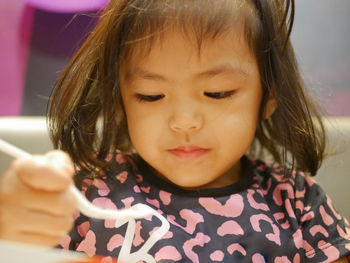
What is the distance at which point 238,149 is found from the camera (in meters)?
0.71

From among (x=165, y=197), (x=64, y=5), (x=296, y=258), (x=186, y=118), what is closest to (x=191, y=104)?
(x=186, y=118)

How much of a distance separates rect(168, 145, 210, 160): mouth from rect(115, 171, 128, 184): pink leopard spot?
0.09 meters

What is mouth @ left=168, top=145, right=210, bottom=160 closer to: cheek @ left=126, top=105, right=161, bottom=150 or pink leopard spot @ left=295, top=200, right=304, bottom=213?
cheek @ left=126, top=105, right=161, bottom=150

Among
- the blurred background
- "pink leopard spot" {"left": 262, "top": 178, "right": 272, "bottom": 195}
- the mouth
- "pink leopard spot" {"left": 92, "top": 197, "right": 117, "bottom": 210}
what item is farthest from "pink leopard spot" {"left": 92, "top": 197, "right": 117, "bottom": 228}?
the blurred background

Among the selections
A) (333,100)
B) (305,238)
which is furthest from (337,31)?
(305,238)

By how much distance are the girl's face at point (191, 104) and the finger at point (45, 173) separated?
0.28 m

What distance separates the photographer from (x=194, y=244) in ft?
2.14

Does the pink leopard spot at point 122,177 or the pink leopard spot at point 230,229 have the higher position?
the pink leopard spot at point 122,177

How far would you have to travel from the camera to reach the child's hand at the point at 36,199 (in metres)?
0.36

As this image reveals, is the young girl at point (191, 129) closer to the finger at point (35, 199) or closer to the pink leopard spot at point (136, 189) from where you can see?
the pink leopard spot at point (136, 189)

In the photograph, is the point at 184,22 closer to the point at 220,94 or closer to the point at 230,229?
the point at 220,94

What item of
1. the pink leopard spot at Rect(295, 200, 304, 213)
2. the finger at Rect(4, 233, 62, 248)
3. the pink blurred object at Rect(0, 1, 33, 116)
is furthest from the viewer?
the pink blurred object at Rect(0, 1, 33, 116)

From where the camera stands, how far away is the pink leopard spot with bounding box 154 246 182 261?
630 millimetres

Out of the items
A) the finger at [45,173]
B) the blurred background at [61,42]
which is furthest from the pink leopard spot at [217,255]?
the blurred background at [61,42]
